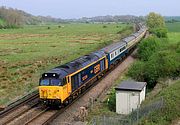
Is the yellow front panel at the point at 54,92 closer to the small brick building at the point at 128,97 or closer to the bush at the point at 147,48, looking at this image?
the small brick building at the point at 128,97

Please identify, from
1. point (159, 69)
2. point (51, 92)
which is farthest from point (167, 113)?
point (159, 69)

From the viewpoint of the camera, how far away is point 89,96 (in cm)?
2731

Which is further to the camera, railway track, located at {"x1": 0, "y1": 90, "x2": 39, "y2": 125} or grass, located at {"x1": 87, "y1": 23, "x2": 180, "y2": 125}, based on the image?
railway track, located at {"x1": 0, "y1": 90, "x2": 39, "y2": 125}

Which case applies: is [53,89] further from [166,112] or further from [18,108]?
[166,112]

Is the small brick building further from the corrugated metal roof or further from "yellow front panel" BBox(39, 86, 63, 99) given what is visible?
"yellow front panel" BBox(39, 86, 63, 99)

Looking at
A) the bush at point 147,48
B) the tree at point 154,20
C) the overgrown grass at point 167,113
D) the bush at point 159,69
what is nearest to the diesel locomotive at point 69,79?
the bush at point 159,69

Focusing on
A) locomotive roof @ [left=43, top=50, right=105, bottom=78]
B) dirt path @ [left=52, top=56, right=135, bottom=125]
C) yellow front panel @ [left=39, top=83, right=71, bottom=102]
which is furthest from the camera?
locomotive roof @ [left=43, top=50, right=105, bottom=78]

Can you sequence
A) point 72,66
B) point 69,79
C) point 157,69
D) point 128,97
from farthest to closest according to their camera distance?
point 157,69
point 72,66
point 69,79
point 128,97

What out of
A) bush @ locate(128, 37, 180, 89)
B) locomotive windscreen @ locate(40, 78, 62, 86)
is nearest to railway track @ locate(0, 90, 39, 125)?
locomotive windscreen @ locate(40, 78, 62, 86)

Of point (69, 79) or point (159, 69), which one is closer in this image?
point (69, 79)

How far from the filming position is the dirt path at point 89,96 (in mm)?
21523

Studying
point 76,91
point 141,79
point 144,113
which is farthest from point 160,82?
point 144,113

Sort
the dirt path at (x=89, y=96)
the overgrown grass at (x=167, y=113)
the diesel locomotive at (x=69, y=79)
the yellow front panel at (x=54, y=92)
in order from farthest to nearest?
1. the diesel locomotive at (x=69, y=79)
2. the yellow front panel at (x=54, y=92)
3. the dirt path at (x=89, y=96)
4. the overgrown grass at (x=167, y=113)

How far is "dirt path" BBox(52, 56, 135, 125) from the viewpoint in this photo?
21523 millimetres
